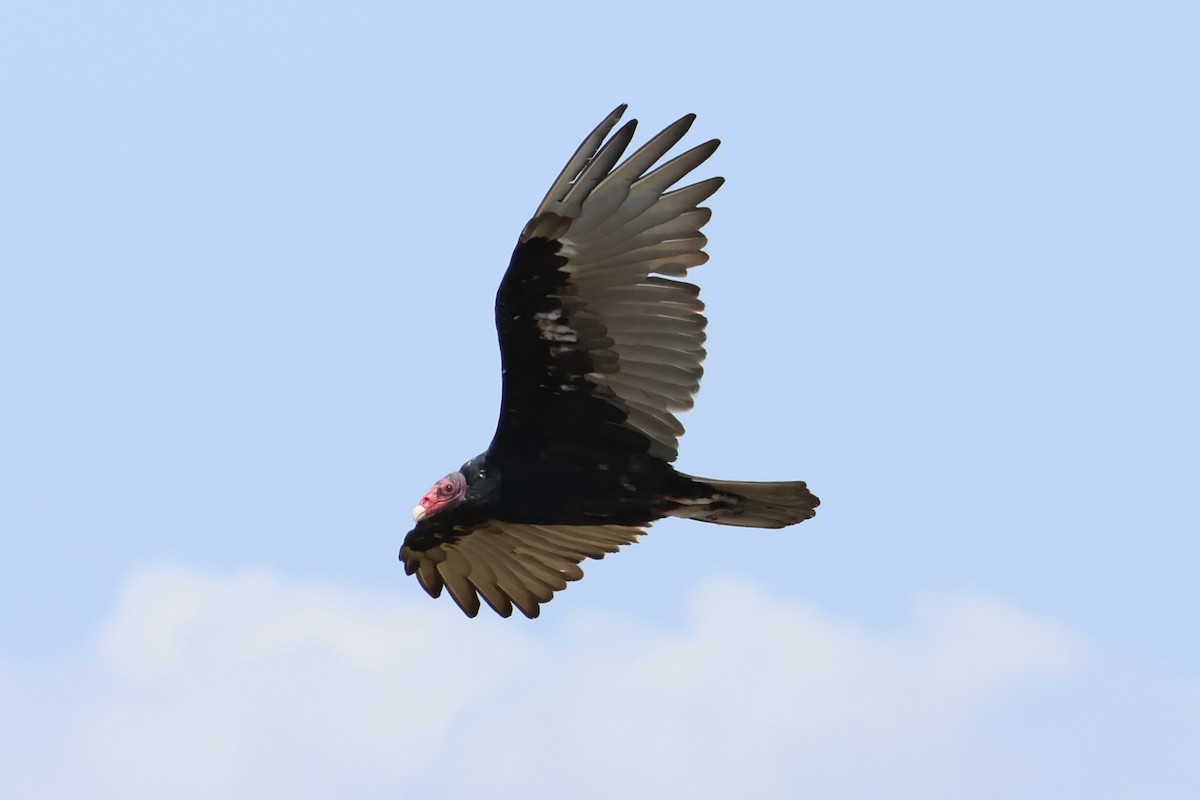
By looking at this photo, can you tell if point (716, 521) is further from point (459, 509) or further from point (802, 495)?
point (459, 509)

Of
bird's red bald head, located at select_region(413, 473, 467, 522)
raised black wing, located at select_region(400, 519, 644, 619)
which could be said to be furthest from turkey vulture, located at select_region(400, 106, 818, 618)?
raised black wing, located at select_region(400, 519, 644, 619)

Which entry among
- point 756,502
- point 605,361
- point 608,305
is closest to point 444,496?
point 605,361

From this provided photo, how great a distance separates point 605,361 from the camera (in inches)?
316

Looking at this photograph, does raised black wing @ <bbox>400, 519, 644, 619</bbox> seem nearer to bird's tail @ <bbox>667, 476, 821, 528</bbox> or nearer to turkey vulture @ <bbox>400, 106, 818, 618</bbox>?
turkey vulture @ <bbox>400, 106, 818, 618</bbox>

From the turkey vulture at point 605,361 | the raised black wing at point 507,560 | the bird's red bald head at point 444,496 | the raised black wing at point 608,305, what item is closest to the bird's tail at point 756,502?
the turkey vulture at point 605,361

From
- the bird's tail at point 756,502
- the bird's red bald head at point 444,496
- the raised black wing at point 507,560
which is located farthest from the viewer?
the raised black wing at point 507,560

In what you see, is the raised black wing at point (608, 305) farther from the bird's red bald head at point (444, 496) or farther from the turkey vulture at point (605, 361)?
the bird's red bald head at point (444, 496)

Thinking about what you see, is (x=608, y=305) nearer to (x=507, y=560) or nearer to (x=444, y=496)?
(x=444, y=496)

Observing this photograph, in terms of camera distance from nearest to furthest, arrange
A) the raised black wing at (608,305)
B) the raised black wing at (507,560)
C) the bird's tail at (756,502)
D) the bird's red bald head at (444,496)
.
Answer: the raised black wing at (608,305) < the bird's tail at (756,502) < the bird's red bald head at (444,496) < the raised black wing at (507,560)

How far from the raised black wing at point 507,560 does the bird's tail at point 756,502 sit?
1.17 meters

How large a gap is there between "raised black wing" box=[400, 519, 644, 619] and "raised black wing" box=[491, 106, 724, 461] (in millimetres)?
1218

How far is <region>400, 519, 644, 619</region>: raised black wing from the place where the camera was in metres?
9.32

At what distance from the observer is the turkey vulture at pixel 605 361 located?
776cm

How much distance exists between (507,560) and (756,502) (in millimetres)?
1780
